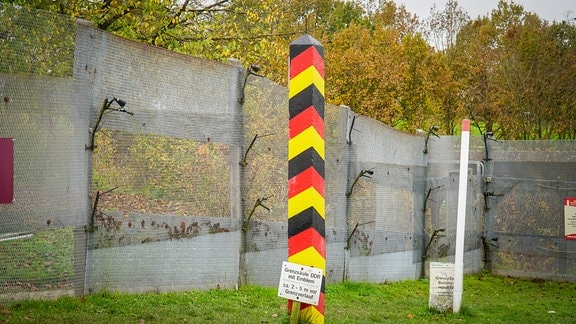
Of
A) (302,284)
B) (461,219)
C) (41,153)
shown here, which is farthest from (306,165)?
(461,219)

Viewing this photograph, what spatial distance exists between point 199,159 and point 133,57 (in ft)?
4.46

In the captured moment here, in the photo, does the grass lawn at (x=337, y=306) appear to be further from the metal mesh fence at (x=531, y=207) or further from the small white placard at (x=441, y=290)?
the metal mesh fence at (x=531, y=207)

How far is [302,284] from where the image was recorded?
17.2 feet

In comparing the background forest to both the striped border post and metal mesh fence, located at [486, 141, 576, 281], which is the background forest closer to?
metal mesh fence, located at [486, 141, 576, 281]

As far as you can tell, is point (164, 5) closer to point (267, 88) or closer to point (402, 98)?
point (267, 88)

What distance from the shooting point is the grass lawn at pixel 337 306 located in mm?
5699

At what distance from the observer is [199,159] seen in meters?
7.74

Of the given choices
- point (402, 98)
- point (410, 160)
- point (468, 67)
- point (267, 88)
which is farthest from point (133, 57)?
point (468, 67)

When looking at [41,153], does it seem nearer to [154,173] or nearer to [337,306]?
[154,173]

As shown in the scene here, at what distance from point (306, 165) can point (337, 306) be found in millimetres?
3627

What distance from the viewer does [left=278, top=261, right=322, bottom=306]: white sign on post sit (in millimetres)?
5215

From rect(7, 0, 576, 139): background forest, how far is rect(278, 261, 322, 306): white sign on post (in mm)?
8502

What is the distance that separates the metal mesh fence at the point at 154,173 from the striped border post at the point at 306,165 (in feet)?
6.08

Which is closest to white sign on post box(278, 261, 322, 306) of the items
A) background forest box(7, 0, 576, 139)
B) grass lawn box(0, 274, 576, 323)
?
grass lawn box(0, 274, 576, 323)
